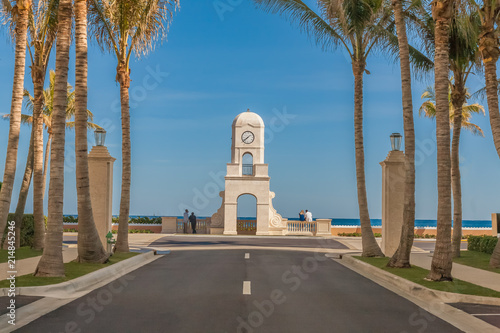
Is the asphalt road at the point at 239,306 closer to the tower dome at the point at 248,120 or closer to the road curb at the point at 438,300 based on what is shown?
the road curb at the point at 438,300

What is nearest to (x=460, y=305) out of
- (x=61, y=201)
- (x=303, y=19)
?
(x=61, y=201)

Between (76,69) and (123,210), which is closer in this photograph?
(76,69)

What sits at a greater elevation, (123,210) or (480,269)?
(123,210)

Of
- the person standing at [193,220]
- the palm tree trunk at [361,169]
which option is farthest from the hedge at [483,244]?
the person standing at [193,220]

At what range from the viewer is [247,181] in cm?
4609

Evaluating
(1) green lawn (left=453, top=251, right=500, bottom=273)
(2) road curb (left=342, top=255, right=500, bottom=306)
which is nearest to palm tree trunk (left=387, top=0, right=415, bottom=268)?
(2) road curb (left=342, top=255, right=500, bottom=306)

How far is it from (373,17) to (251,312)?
15194mm

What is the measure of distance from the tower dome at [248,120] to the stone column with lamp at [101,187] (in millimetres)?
26849

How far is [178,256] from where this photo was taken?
23.2 metres

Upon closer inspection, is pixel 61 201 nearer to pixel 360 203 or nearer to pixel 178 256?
pixel 178 256

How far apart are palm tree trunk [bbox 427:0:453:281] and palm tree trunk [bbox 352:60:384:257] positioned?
8069 millimetres

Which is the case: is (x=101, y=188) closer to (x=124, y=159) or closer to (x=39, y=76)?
(x=124, y=159)

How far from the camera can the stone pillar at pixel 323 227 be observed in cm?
4653

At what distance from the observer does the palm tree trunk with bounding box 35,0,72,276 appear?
1345 cm
